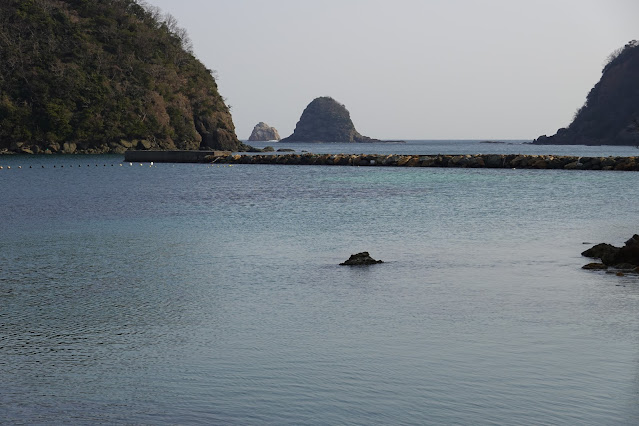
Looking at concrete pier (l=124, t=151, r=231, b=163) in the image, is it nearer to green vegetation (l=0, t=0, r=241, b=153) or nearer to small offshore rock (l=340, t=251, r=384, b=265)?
green vegetation (l=0, t=0, r=241, b=153)

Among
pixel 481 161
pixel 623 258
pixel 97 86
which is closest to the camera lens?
pixel 623 258

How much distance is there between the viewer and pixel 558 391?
28.1ft

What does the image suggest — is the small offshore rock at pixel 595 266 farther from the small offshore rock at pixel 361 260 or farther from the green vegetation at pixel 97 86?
the green vegetation at pixel 97 86

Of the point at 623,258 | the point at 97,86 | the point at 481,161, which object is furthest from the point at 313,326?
the point at 97,86

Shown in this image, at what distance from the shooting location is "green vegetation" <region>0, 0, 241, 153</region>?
128 metres

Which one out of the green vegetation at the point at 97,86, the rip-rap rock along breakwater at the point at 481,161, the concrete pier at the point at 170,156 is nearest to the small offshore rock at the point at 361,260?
the rip-rap rock along breakwater at the point at 481,161

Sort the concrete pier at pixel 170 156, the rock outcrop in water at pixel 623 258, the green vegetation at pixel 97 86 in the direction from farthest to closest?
the green vegetation at pixel 97 86
the concrete pier at pixel 170 156
the rock outcrop in water at pixel 623 258

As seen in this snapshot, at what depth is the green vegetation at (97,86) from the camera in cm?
12812

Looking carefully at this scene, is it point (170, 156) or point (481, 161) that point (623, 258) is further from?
point (170, 156)

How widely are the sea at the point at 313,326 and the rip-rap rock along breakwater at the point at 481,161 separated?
5102 cm

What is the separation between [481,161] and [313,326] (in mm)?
75863

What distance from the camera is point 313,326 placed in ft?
39.4

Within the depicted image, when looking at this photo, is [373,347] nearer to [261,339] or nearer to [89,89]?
[261,339]

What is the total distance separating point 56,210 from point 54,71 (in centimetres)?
10461
